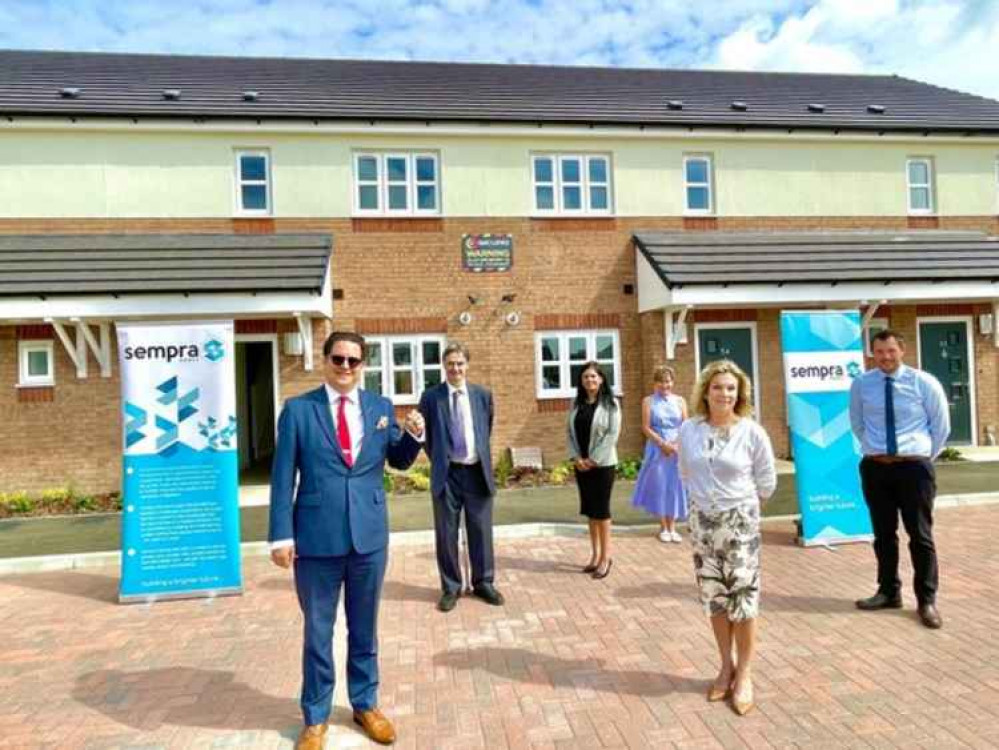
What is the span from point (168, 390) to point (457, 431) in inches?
103

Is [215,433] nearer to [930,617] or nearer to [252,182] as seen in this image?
[930,617]

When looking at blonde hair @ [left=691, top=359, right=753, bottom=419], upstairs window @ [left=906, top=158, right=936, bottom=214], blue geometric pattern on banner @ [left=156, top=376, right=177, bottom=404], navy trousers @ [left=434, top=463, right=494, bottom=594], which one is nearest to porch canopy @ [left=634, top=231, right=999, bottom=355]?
upstairs window @ [left=906, top=158, right=936, bottom=214]

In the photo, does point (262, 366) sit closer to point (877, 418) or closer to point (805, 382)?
point (805, 382)

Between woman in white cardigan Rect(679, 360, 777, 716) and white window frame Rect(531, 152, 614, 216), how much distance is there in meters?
8.83

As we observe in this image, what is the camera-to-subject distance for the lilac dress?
251 inches

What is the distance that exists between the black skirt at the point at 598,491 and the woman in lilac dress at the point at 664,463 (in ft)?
3.89

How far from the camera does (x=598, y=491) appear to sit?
210 inches

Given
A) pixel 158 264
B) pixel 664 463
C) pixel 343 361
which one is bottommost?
pixel 664 463

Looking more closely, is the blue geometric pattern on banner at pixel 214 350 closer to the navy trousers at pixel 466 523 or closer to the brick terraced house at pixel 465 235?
the navy trousers at pixel 466 523

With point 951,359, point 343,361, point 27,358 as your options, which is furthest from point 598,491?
point 951,359

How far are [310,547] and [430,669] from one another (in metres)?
1.33

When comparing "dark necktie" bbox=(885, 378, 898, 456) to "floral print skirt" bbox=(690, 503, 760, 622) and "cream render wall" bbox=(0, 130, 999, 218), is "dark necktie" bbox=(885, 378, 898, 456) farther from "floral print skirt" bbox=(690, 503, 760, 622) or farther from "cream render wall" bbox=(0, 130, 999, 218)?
"cream render wall" bbox=(0, 130, 999, 218)

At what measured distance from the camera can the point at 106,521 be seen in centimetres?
836

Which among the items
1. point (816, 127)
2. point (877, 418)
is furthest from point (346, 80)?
point (877, 418)
